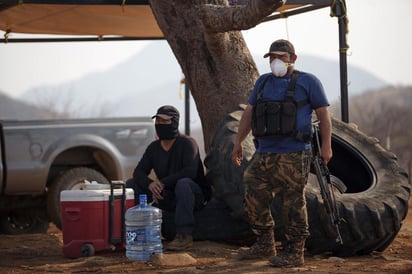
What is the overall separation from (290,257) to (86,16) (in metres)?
5.78

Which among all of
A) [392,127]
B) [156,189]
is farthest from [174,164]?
[392,127]

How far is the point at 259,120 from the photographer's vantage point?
7.32 meters

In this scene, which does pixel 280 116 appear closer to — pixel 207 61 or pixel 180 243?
pixel 180 243

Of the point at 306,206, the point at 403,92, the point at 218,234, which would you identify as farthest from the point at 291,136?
the point at 403,92

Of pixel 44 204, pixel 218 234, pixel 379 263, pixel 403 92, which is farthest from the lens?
pixel 403 92

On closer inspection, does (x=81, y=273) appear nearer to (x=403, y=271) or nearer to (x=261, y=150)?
(x=261, y=150)

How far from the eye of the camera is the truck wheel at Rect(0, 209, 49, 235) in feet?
38.5

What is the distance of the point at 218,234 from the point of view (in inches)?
339

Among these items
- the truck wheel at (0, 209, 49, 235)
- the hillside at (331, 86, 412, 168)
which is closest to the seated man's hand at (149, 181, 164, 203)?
the truck wheel at (0, 209, 49, 235)

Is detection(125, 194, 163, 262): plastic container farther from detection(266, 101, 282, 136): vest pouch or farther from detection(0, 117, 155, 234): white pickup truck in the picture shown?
detection(0, 117, 155, 234): white pickup truck

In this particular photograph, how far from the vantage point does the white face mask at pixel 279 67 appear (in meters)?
7.29

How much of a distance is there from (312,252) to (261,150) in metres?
1.24

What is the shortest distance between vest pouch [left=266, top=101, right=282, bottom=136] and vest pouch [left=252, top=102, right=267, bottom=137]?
0.11 feet

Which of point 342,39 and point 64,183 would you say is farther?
point 64,183
